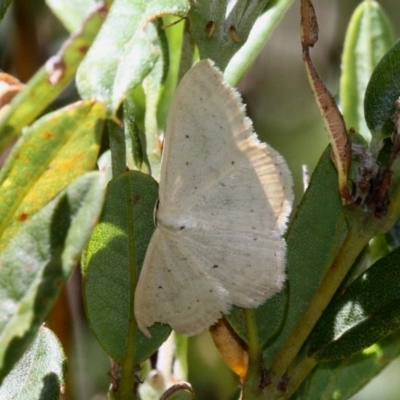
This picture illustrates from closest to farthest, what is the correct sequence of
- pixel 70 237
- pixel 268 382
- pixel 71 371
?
pixel 70 237, pixel 268 382, pixel 71 371

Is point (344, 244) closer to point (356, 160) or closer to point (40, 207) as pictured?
point (356, 160)

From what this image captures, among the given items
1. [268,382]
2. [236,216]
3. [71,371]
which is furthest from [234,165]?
[71,371]

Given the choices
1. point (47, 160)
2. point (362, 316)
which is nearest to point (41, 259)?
point (47, 160)

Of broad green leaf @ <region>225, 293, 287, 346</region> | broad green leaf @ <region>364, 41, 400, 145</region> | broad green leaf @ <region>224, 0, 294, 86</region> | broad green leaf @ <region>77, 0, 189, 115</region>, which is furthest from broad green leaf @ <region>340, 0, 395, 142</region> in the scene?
broad green leaf @ <region>77, 0, 189, 115</region>

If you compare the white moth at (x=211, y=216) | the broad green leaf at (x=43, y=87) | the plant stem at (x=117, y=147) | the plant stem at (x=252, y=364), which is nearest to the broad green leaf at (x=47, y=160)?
the broad green leaf at (x=43, y=87)

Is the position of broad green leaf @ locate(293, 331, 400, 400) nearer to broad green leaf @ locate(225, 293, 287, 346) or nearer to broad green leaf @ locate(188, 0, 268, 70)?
broad green leaf @ locate(225, 293, 287, 346)

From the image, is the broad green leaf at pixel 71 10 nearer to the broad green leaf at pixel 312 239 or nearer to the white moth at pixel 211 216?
the white moth at pixel 211 216
